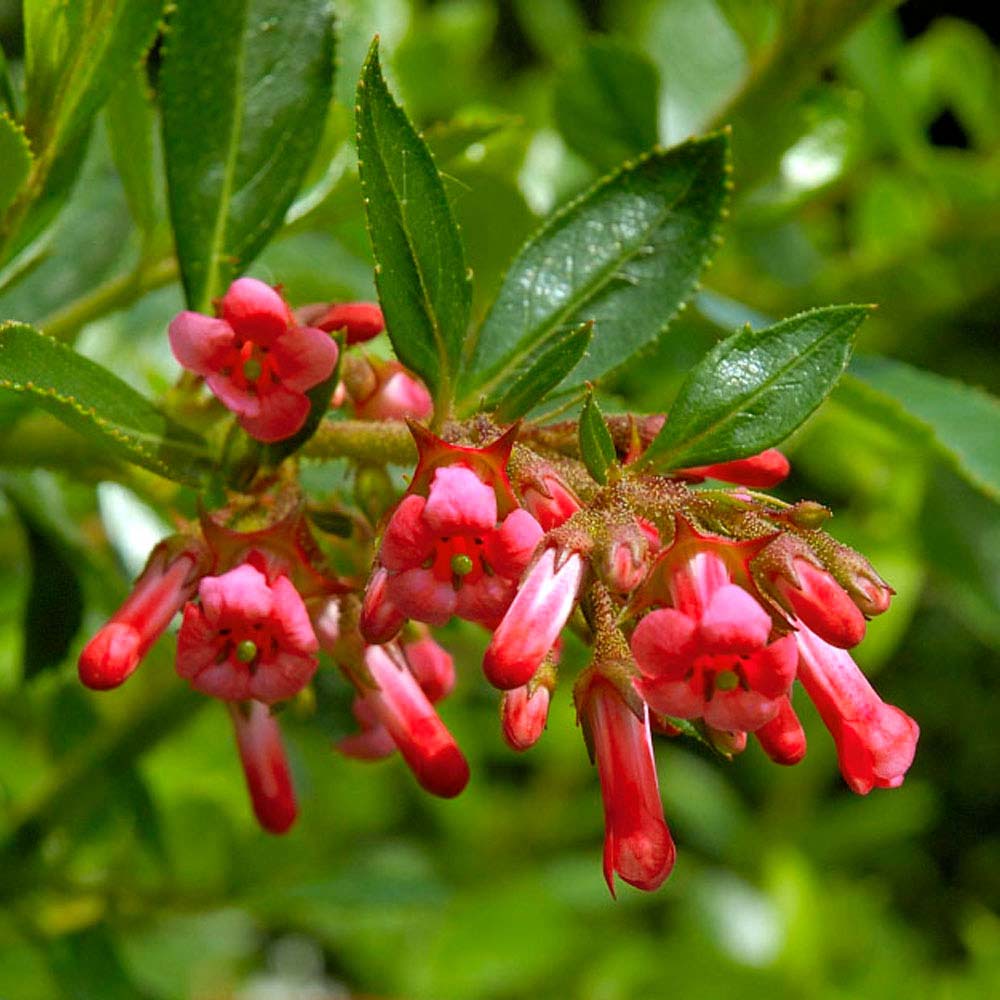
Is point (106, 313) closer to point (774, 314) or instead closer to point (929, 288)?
point (774, 314)

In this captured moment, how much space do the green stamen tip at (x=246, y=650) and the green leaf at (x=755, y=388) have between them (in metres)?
0.26

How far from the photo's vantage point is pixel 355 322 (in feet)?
3.07

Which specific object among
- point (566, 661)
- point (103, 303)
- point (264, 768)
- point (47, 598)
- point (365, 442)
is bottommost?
point (566, 661)

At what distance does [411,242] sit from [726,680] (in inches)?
12.9

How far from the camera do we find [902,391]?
1.24m

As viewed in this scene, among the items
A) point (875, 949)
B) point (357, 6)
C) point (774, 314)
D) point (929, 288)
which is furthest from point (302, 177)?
point (875, 949)

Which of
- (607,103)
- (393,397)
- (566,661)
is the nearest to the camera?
(393,397)

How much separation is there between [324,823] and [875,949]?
1.11 metres

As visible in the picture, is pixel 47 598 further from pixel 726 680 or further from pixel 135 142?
pixel 726 680

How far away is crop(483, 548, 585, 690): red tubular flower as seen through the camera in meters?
0.75

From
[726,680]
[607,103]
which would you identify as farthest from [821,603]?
[607,103]

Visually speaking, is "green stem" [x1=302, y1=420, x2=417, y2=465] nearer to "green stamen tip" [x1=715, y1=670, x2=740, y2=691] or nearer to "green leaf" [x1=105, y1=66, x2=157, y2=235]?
"green stamen tip" [x1=715, y1=670, x2=740, y2=691]

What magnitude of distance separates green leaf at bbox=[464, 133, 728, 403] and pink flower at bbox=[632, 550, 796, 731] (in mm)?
266

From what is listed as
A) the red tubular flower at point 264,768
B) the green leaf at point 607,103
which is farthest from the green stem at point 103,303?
the green leaf at point 607,103
